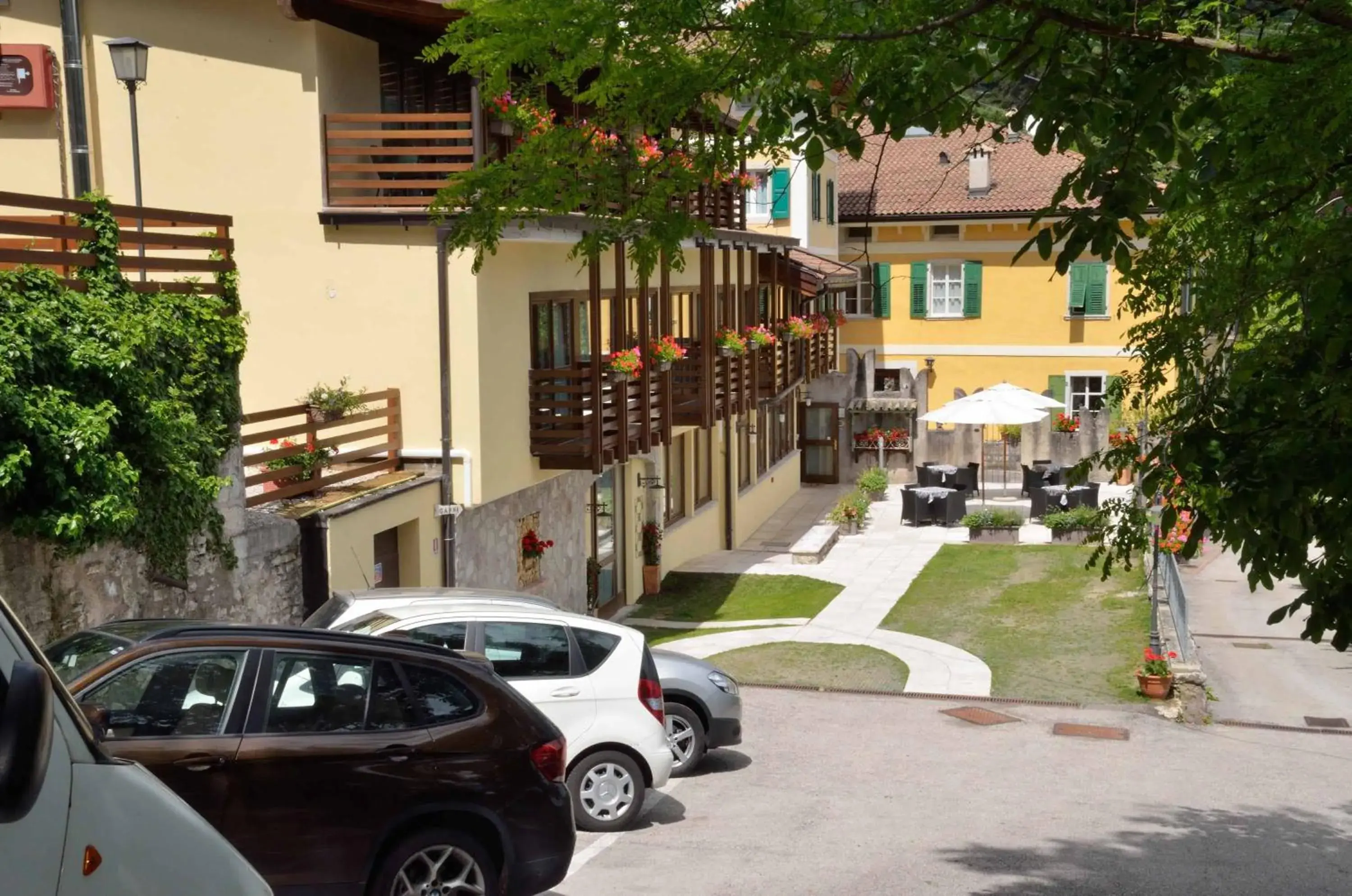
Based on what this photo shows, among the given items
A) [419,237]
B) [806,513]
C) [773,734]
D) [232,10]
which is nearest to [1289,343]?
[773,734]

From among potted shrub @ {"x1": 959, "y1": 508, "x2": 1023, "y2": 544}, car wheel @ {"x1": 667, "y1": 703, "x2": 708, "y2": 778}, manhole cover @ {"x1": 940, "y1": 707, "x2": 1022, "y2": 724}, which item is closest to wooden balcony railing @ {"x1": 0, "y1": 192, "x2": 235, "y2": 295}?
car wheel @ {"x1": 667, "y1": 703, "x2": 708, "y2": 778}

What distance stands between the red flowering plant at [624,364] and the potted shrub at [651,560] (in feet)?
19.2

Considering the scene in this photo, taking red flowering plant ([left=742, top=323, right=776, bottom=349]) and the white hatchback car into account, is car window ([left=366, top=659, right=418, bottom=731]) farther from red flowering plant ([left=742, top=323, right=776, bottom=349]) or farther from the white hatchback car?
red flowering plant ([left=742, top=323, right=776, bottom=349])

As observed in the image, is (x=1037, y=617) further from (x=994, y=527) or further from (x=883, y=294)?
(x=883, y=294)

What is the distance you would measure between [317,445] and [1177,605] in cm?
1194

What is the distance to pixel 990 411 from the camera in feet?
113

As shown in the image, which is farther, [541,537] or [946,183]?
[946,183]


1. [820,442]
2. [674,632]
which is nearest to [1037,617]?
[674,632]

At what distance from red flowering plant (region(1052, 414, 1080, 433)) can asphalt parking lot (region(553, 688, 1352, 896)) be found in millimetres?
23050

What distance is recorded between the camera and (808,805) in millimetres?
13133

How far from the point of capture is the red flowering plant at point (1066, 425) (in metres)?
40.4

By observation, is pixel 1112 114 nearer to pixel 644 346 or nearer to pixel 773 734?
pixel 773 734

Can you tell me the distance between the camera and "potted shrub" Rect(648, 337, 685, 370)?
74.1 feet

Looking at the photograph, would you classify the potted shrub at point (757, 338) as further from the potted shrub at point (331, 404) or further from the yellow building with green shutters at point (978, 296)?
the yellow building with green shutters at point (978, 296)
